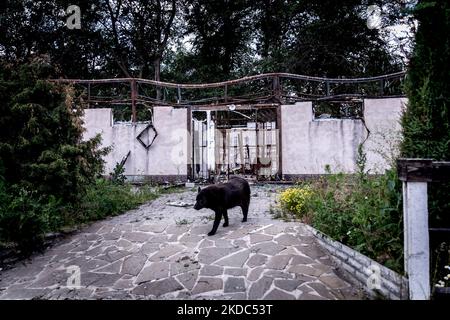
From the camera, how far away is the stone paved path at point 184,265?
432cm

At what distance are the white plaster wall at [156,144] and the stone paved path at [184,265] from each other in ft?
20.1

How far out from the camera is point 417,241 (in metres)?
3.39

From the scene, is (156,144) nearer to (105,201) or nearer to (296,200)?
(105,201)

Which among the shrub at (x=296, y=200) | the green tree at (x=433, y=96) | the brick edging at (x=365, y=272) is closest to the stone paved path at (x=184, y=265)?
the brick edging at (x=365, y=272)

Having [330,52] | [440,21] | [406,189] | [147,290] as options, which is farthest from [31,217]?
[330,52]

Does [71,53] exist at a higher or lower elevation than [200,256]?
higher

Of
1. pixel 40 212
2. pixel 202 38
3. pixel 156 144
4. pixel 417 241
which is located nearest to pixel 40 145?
pixel 40 212

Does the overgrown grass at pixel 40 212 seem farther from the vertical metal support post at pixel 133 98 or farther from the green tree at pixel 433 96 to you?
the green tree at pixel 433 96

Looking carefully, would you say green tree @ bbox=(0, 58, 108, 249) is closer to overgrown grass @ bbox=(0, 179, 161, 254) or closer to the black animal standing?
overgrown grass @ bbox=(0, 179, 161, 254)

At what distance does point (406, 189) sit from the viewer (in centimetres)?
350

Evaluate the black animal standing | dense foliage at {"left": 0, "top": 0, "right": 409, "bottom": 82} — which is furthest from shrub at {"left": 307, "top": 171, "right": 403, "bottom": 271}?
dense foliage at {"left": 0, "top": 0, "right": 409, "bottom": 82}
